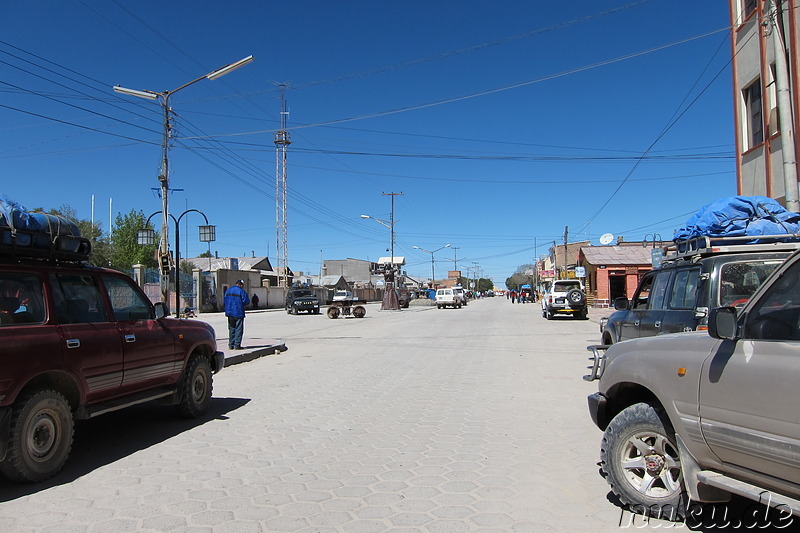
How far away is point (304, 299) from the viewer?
4131 cm

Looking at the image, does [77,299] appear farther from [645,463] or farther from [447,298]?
[447,298]

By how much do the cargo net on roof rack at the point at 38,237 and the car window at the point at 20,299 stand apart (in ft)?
0.70

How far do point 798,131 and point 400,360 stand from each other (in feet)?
36.3

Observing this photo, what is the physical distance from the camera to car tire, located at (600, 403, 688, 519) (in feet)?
12.2

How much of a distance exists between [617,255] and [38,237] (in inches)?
1655

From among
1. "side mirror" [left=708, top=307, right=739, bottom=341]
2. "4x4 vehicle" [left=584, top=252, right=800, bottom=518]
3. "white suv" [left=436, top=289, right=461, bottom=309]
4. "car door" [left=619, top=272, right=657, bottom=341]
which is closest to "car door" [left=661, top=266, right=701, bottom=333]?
"car door" [left=619, top=272, right=657, bottom=341]

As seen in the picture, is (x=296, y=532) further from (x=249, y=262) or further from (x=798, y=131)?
(x=249, y=262)

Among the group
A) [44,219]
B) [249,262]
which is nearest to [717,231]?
[44,219]

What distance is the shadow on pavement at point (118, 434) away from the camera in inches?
187

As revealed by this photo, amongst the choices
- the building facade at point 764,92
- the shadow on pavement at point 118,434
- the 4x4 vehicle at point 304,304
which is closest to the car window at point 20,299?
the shadow on pavement at point 118,434

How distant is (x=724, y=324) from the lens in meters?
3.14

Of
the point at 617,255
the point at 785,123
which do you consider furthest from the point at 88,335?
the point at 617,255

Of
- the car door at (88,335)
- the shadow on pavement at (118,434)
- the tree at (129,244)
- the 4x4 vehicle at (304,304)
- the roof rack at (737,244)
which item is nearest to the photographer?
the shadow on pavement at (118,434)

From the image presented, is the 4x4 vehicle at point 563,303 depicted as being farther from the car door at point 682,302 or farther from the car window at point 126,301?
the car window at point 126,301
